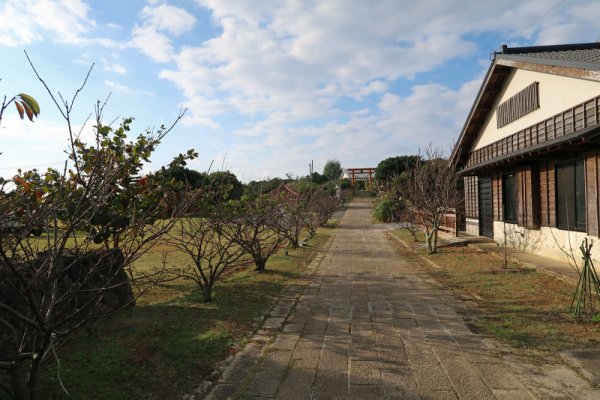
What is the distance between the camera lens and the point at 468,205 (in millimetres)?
18047

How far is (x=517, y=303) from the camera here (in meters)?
6.46

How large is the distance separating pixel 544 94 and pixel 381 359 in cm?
1047

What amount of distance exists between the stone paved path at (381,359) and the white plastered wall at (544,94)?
631cm

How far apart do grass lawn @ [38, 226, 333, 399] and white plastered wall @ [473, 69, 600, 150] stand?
27.6ft

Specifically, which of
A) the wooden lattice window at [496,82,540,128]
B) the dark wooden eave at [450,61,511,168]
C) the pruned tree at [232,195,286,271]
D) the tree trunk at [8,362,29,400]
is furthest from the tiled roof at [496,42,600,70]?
the tree trunk at [8,362,29,400]

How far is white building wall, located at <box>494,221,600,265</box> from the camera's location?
30.8 ft

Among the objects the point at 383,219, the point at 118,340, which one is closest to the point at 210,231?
the point at 118,340

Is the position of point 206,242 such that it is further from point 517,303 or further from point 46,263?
point 517,303

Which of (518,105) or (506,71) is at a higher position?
(506,71)

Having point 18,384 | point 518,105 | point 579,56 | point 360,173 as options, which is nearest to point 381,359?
point 18,384

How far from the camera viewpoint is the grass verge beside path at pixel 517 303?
15.9ft

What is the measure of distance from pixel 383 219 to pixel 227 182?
23.8 metres

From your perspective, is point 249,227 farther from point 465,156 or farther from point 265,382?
point 465,156

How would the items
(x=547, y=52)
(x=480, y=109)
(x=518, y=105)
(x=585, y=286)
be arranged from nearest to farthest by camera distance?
(x=585, y=286)
(x=518, y=105)
(x=547, y=52)
(x=480, y=109)
